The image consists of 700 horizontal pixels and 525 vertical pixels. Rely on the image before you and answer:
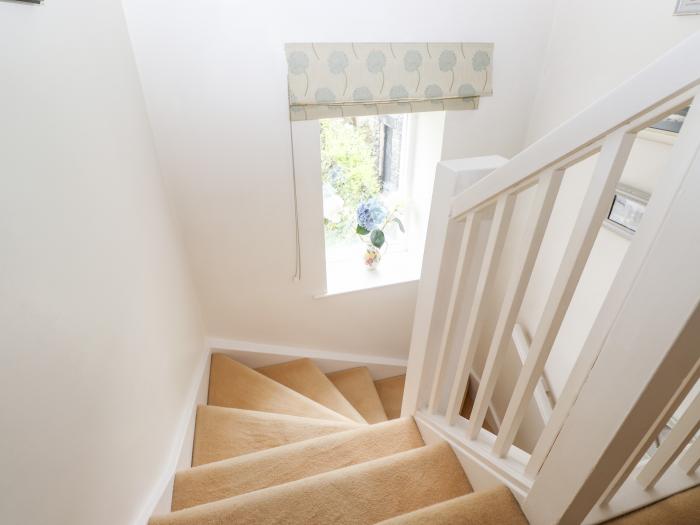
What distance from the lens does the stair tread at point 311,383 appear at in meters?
2.70

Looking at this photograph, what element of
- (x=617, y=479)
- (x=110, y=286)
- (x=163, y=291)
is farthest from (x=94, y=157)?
(x=617, y=479)

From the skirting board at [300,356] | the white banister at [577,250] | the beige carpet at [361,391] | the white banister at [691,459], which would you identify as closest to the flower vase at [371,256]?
the skirting board at [300,356]

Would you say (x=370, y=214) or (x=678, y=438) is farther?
(x=370, y=214)

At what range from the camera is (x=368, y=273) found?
9.18ft

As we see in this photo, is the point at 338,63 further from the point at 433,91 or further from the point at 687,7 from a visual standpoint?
the point at 687,7

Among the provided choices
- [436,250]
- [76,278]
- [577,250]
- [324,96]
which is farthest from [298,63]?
[577,250]

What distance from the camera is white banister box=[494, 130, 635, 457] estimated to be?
0.62 metres

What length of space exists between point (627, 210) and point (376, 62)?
1.27 m

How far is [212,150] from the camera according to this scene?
1952 mm

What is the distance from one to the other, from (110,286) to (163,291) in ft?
1.78

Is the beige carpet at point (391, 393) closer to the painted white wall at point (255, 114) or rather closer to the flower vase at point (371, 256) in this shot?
the painted white wall at point (255, 114)

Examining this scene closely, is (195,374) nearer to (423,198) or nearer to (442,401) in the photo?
(442,401)

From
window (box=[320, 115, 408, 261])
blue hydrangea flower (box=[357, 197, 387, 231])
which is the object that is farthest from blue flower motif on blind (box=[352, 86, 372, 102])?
blue hydrangea flower (box=[357, 197, 387, 231])

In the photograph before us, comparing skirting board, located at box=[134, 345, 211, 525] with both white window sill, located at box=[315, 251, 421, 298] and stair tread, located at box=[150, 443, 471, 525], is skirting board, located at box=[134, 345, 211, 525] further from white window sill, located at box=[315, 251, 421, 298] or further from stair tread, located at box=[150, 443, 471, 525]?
white window sill, located at box=[315, 251, 421, 298]
